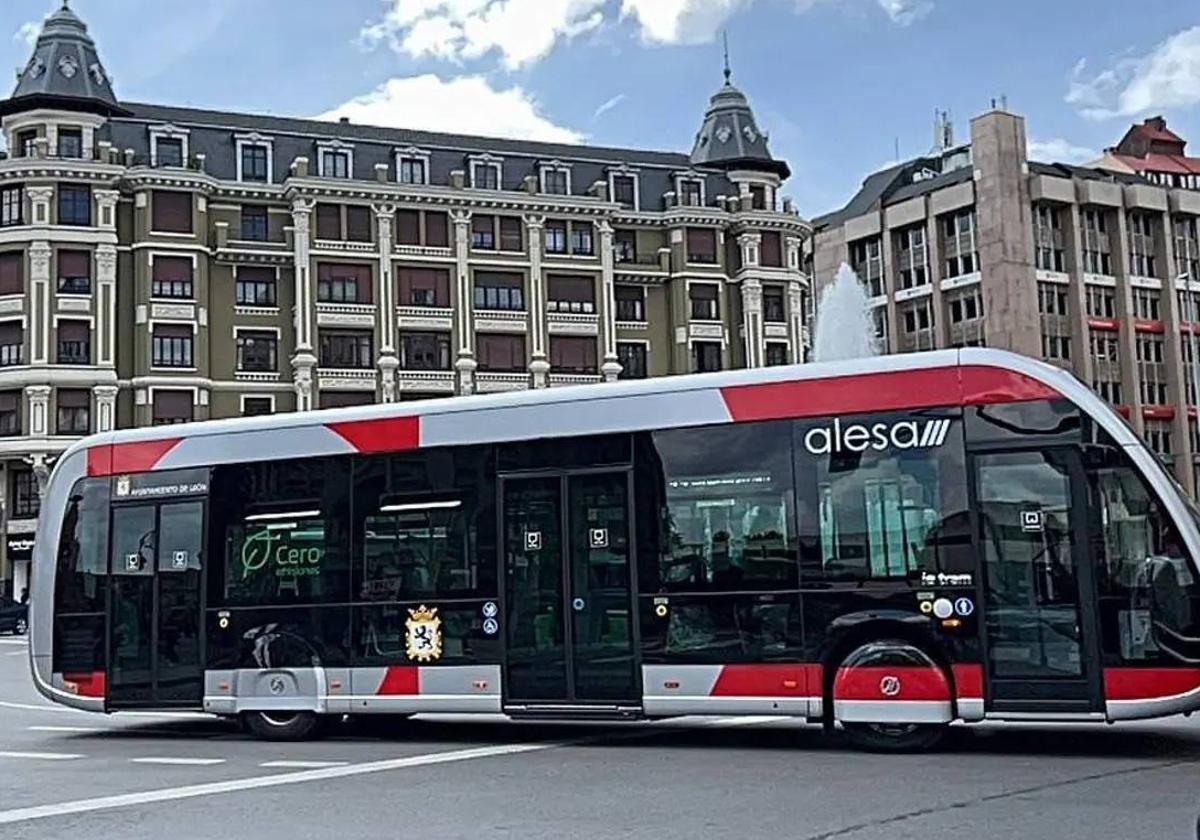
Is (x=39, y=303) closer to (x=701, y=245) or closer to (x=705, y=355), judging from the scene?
(x=705, y=355)

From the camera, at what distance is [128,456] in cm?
1560

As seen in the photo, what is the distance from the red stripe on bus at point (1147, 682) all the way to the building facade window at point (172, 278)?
50.0m

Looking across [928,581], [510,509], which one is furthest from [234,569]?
[928,581]

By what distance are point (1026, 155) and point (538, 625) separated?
216 ft

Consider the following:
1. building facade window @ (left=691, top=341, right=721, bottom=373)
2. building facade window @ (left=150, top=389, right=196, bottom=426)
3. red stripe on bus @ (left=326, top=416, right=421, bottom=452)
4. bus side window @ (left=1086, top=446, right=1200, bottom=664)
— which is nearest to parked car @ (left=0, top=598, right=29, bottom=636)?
building facade window @ (left=150, top=389, right=196, bottom=426)

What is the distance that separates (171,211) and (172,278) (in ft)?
8.78

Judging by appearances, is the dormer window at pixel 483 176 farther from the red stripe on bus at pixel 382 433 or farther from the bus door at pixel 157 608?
the red stripe on bus at pixel 382 433

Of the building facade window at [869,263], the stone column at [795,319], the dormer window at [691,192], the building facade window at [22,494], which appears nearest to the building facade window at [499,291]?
the dormer window at [691,192]

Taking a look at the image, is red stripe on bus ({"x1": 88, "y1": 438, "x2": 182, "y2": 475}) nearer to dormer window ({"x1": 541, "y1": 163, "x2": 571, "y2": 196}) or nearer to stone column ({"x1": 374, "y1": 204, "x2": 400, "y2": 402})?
stone column ({"x1": 374, "y1": 204, "x2": 400, "y2": 402})

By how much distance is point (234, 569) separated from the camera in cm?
1484

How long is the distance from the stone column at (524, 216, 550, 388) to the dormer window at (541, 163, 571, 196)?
266cm

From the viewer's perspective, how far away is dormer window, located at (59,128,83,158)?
5650 centimetres

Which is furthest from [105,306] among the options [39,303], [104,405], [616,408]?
[616,408]

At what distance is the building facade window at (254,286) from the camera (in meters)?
58.3
